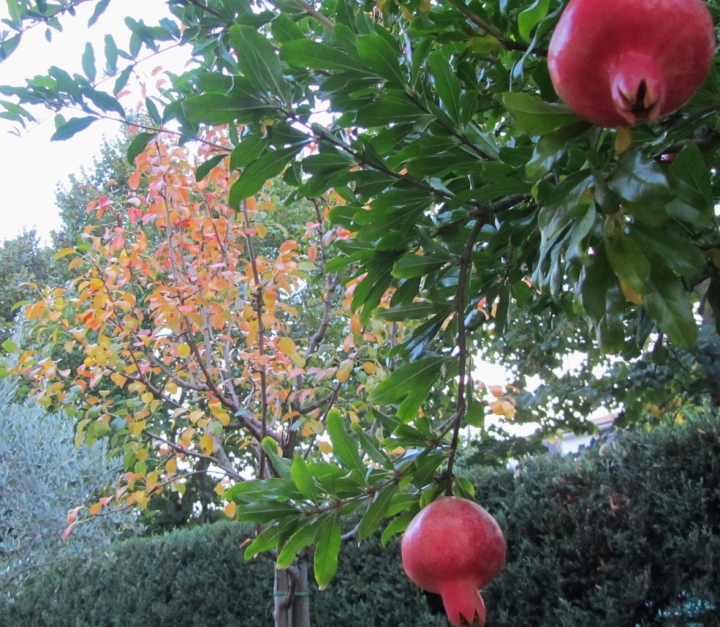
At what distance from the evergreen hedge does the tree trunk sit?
834 millimetres

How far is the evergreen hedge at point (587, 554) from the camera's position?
274 centimetres

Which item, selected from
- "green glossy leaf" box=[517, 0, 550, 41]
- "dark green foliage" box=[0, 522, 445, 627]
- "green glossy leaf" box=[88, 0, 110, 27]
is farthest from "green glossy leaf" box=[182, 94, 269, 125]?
"dark green foliage" box=[0, 522, 445, 627]

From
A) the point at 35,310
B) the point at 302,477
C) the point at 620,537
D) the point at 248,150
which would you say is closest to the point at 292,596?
the point at 620,537

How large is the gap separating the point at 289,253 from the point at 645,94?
8.81ft

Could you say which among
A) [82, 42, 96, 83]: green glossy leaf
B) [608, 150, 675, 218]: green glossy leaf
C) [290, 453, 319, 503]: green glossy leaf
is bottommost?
[290, 453, 319, 503]: green glossy leaf

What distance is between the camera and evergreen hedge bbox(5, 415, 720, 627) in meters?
2.74

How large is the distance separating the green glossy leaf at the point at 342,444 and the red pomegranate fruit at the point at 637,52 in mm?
771

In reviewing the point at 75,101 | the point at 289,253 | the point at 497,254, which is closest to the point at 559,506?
the point at 289,253

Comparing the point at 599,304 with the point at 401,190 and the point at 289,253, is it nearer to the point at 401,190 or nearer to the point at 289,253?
the point at 401,190

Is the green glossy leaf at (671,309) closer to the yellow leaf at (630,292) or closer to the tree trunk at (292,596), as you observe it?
the yellow leaf at (630,292)

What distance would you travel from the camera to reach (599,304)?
0.93 meters

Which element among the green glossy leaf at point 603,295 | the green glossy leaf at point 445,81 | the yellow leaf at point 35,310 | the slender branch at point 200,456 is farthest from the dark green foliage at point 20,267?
the green glossy leaf at point 603,295

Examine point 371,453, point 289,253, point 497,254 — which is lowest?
point 371,453

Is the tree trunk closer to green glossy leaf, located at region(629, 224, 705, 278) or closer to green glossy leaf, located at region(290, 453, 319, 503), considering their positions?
green glossy leaf, located at region(290, 453, 319, 503)
